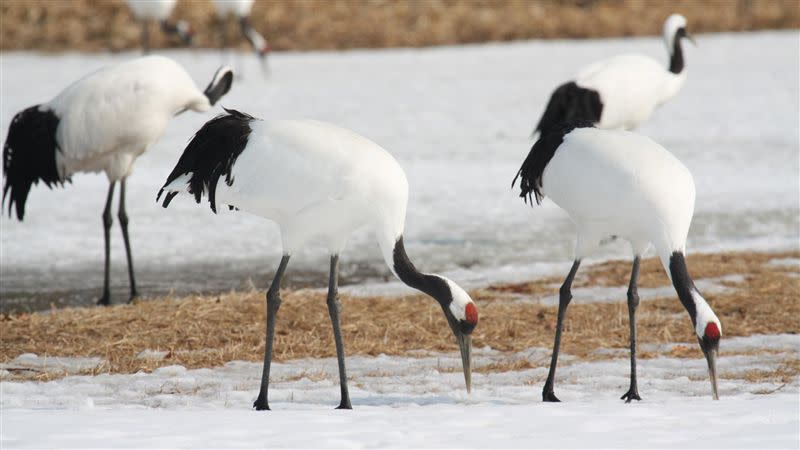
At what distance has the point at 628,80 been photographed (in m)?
9.67

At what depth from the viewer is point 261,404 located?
4.73m

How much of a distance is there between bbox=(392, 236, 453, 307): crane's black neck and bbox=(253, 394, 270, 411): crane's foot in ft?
2.23

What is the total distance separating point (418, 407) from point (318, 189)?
88 cm

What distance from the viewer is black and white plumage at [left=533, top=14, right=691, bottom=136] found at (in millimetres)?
9398

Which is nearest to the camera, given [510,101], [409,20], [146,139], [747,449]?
[747,449]

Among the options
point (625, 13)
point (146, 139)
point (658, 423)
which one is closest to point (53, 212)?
point (146, 139)

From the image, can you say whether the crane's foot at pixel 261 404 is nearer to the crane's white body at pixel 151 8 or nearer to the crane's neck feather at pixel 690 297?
the crane's neck feather at pixel 690 297

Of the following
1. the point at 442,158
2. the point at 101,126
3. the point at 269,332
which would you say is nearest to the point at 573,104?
the point at 442,158

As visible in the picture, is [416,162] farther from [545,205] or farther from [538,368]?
[538,368]

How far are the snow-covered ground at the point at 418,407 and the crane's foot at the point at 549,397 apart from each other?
0.06 m

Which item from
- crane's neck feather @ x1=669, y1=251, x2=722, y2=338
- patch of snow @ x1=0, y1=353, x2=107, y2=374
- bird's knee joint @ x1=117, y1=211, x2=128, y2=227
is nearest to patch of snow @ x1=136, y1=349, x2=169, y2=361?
patch of snow @ x1=0, y1=353, x2=107, y2=374

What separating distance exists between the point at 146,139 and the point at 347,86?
777 cm

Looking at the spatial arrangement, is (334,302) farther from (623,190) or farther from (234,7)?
(234,7)

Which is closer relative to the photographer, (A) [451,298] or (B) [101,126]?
(A) [451,298]
